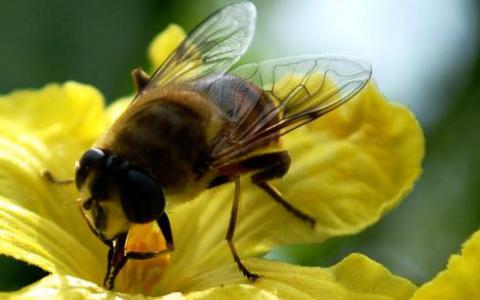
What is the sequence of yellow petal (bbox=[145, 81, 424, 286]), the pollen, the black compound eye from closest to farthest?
A: the black compound eye
the pollen
yellow petal (bbox=[145, 81, 424, 286])

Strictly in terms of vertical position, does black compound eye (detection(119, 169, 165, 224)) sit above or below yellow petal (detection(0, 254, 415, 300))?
above

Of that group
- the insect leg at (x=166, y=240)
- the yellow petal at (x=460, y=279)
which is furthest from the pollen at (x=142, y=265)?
the yellow petal at (x=460, y=279)

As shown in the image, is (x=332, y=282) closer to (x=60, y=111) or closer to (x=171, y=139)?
(x=171, y=139)

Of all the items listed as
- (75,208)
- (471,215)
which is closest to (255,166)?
(75,208)

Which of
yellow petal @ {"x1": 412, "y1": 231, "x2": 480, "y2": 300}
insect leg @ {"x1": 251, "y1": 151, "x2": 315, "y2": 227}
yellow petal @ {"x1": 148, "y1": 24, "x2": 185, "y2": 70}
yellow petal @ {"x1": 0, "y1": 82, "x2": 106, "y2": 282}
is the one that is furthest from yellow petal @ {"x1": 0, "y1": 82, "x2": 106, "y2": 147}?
yellow petal @ {"x1": 412, "y1": 231, "x2": 480, "y2": 300}

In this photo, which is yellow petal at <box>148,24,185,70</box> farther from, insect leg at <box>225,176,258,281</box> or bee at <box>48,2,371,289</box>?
insect leg at <box>225,176,258,281</box>

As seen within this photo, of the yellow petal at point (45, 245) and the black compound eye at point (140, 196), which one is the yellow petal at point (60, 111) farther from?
the black compound eye at point (140, 196)
